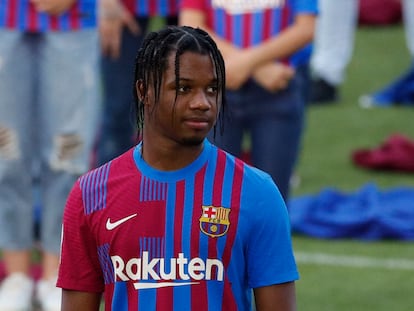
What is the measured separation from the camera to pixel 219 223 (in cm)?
358

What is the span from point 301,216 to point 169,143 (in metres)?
4.61

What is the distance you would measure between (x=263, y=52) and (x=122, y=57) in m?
1.84

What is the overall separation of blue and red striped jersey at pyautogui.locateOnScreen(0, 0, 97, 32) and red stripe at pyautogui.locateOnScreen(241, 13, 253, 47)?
0.72 m

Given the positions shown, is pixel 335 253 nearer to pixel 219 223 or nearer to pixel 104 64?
pixel 104 64

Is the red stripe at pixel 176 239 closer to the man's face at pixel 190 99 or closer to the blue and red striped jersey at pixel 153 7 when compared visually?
the man's face at pixel 190 99

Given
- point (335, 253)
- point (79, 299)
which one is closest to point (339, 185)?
point (335, 253)

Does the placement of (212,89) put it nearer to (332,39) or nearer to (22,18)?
(22,18)

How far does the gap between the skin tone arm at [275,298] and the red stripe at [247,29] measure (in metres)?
2.22

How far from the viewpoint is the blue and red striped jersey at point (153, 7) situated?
286 inches

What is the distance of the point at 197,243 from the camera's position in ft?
11.8

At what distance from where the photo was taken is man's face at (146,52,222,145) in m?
3.55

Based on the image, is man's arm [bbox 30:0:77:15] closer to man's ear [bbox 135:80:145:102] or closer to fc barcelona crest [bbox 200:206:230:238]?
man's ear [bbox 135:80:145:102]

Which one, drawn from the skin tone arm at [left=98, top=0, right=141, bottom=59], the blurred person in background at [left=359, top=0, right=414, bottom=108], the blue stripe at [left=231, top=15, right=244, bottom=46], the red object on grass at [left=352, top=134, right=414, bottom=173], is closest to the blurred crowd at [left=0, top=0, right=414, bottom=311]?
the blue stripe at [left=231, top=15, right=244, bottom=46]

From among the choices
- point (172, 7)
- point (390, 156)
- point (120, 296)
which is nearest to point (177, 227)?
point (120, 296)
